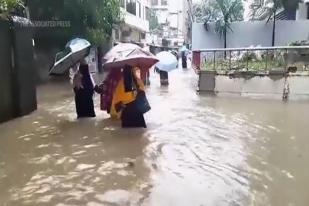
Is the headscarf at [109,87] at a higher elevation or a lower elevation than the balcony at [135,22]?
lower

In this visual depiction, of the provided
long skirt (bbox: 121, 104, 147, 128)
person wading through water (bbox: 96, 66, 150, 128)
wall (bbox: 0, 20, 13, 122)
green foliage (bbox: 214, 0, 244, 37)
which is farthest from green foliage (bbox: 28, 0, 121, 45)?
long skirt (bbox: 121, 104, 147, 128)

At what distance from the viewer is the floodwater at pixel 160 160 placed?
17.3 feet

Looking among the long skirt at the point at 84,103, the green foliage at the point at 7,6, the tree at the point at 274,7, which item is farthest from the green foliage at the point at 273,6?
the green foliage at the point at 7,6

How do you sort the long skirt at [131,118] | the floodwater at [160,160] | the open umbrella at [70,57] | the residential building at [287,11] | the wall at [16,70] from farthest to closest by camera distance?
the residential building at [287,11]
the wall at [16,70]
the open umbrella at [70,57]
the long skirt at [131,118]
the floodwater at [160,160]

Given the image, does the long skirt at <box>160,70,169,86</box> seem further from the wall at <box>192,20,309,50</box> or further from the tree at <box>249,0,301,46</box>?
the tree at <box>249,0,301,46</box>

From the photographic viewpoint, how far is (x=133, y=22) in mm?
45250

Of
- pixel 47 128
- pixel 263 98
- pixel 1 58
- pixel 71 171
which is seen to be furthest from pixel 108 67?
pixel 263 98

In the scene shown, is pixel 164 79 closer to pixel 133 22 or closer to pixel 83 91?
pixel 83 91

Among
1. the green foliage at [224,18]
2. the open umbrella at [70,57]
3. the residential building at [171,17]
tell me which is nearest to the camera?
the open umbrella at [70,57]

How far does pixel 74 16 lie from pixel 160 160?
15.6 metres

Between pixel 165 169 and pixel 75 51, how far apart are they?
3.89 metres

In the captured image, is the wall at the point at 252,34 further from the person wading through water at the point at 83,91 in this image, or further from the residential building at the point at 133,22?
the person wading through water at the point at 83,91

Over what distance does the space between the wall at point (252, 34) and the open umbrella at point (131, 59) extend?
59.6ft

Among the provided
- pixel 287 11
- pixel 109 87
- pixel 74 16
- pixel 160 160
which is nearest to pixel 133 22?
pixel 287 11
